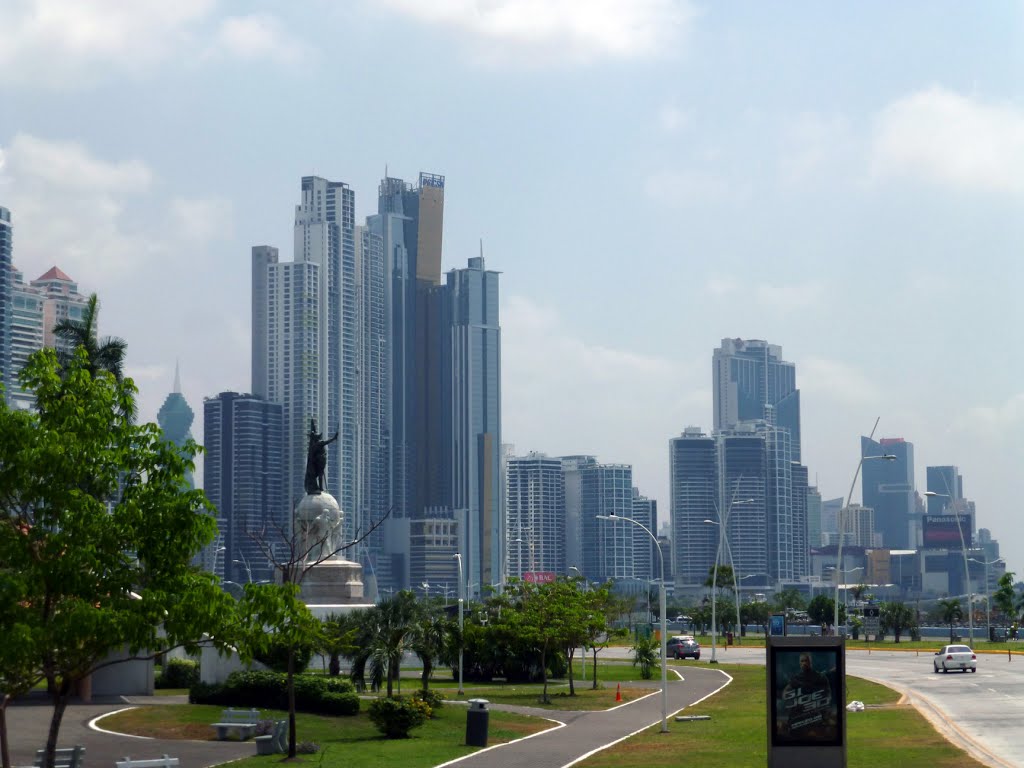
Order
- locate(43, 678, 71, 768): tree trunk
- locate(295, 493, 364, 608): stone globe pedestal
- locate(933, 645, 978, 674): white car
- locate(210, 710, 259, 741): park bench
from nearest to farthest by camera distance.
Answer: locate(43, 678, 71, 768): tree trunk, locate(210, 710, 259, 741): park bench, locate(933, 645, 978, 674): white car, locate(295, 493, 364, 608): stone globe pedestal

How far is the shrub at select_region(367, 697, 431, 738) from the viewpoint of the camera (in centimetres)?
3634

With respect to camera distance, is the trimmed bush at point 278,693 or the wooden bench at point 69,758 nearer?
the wooden bench at point 69,758

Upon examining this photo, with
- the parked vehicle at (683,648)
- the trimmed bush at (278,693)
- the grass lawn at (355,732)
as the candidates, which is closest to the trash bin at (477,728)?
A: the grass lawn at (355,732)

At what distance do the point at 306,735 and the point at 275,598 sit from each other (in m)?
14.4

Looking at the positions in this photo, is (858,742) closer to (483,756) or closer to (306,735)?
(483,756)

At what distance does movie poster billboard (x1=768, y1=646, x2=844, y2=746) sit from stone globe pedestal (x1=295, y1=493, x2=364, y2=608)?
146 feet

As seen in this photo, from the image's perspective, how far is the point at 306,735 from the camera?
3634 cm

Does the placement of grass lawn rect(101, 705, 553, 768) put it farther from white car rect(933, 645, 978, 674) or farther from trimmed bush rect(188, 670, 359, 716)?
white car rect(933, 645, 978, 674)

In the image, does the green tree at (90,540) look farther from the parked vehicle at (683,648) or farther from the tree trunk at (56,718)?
the parked vehicle at (683,648)

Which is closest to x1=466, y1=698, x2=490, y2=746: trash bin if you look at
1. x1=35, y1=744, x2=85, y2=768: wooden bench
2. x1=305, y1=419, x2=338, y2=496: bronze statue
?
x1=35, y1=744, x2=85, y2=768: wooden bench

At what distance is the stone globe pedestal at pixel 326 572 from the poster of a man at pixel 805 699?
4465 cm

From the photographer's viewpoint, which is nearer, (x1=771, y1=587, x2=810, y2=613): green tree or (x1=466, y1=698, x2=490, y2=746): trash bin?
A: (x1=466, y1=698, x2=490, y2=746): trash bin

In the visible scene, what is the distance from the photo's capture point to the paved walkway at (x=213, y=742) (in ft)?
104

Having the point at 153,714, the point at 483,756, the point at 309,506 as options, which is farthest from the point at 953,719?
the point at 309,506
